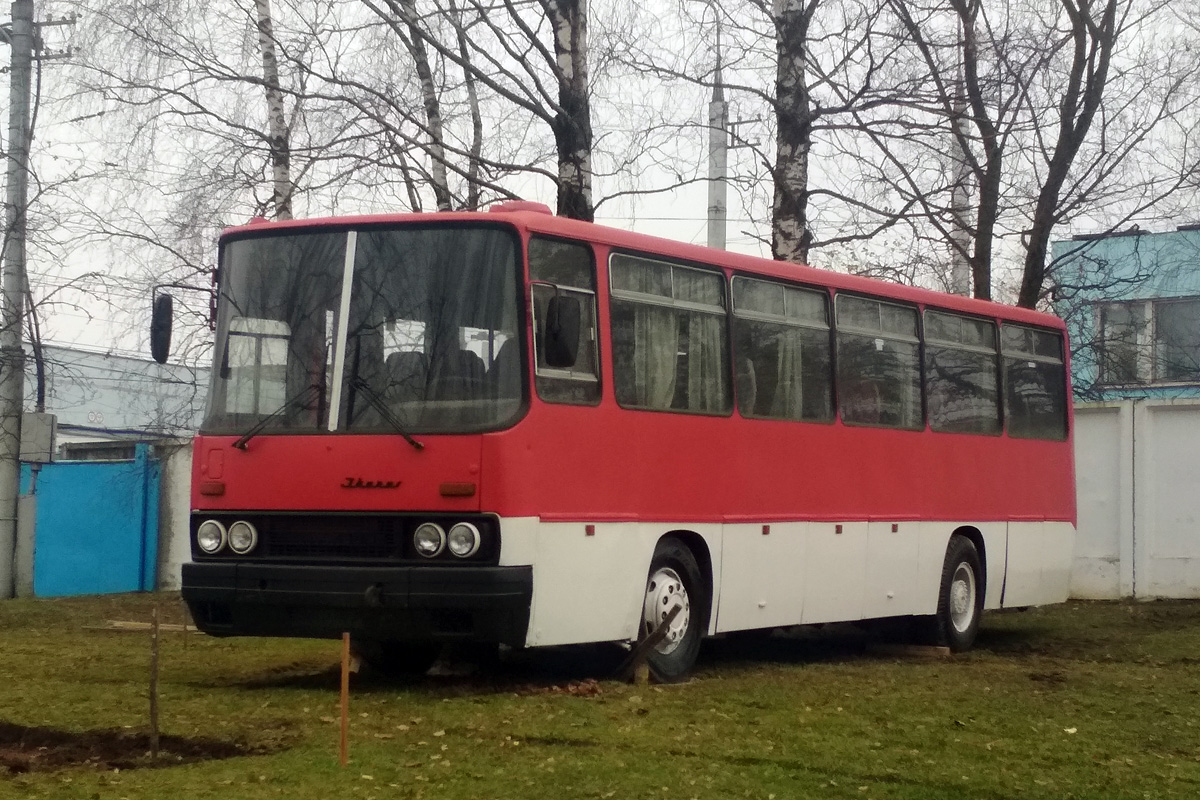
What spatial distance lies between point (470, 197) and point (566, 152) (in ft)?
10.1

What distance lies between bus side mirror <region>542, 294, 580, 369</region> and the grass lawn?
80.0 inches

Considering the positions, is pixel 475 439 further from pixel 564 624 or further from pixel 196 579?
pixel 196 579

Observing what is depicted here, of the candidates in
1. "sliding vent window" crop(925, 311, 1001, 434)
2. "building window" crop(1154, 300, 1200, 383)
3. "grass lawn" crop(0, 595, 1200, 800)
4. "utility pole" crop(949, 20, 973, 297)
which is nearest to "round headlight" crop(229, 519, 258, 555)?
"grass lawn" crop(0, 595, 1200, 800)

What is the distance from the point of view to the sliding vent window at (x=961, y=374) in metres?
15.4

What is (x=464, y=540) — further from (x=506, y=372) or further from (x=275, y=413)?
(x=275, y=413)

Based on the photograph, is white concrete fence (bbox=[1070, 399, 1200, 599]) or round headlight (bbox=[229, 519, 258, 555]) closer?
round headlight (bbox=[229, 519, 258, 555])

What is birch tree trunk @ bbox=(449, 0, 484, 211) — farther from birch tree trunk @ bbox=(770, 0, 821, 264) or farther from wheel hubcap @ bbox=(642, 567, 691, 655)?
wheel hubcap @ bbox=(642, 567, 691, 655)

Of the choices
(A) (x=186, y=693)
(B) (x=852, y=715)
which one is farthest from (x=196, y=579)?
(B) (x=852, y=715)

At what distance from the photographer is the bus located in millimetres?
10328

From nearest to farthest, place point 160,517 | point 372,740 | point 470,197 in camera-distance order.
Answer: point 372,740
point 470,197
point 160,517

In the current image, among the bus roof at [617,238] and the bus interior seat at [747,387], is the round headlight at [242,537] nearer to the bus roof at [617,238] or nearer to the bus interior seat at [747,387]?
the bus roof at [617,238]

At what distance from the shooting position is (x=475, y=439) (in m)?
10.3

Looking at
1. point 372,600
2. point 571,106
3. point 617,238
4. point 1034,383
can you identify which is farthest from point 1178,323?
point 372,600

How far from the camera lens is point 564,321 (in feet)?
34.0
